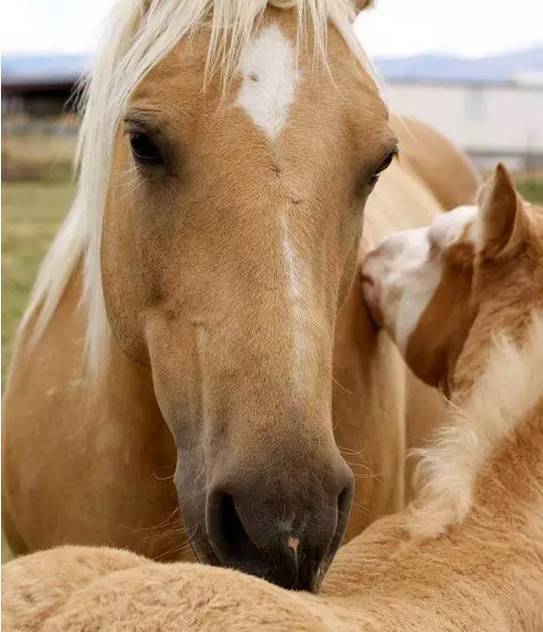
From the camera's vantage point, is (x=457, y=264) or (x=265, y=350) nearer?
(x=265, y=350)

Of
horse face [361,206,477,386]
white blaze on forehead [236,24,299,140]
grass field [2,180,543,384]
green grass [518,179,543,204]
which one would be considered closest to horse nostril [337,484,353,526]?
white blaze on forehead [236,24,299,140]

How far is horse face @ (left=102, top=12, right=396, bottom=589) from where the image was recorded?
1.99 meters

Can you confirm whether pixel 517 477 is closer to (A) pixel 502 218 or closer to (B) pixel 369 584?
(B) pixel 369 584

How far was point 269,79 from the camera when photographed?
7.52ft

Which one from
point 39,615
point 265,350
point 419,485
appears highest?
point 265,350

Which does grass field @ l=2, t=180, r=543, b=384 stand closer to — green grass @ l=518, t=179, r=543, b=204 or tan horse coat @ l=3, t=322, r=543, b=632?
green grass @ l=518, t=179, r=543, b=204

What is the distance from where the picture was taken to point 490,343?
2777mm

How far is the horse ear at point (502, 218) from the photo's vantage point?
307 centimetres

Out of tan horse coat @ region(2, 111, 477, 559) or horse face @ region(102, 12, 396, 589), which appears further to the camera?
tan horse coat @ region(2, 111, 477, 559)

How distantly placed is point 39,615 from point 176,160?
1020mm

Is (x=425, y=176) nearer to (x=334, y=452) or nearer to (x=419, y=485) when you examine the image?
(x=419, y=485)

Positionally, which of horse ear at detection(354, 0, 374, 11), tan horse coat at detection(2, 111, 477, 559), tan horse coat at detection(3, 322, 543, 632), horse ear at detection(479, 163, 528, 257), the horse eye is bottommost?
tan horse coat at detection(2, 111, 477, 559)

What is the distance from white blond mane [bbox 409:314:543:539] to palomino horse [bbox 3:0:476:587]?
0.82 feet

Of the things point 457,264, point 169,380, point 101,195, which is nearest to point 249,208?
point 169,380
